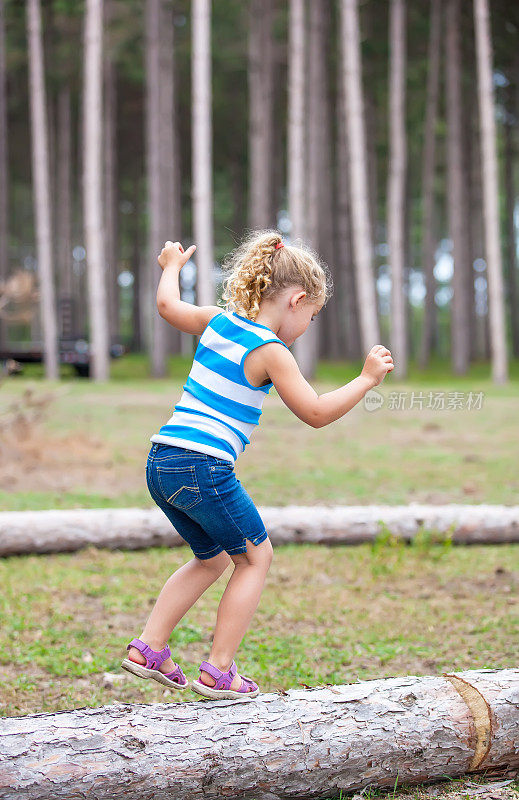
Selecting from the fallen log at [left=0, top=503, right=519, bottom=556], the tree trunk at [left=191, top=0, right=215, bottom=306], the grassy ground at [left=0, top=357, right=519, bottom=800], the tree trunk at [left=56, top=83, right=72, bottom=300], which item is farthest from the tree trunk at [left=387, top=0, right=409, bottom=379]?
the fallen log at [left=0, top=503, right=519, bottom=556]

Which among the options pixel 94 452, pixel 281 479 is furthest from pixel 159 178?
pixel 281 479

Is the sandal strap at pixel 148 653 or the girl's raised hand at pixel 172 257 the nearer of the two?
the sandal strap at pixel 148 653

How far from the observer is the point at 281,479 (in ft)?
26.4

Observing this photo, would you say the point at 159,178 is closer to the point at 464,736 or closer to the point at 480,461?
the point at 480,461

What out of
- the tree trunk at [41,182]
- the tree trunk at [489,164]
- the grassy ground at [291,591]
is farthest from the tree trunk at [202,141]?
the grassy ground at [291,591]

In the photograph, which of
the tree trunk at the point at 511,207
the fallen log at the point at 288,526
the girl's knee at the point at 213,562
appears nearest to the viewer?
the girl's knee at the point at 213,562

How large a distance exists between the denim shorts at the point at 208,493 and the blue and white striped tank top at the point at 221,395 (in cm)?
4

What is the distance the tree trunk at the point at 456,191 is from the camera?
21109mm

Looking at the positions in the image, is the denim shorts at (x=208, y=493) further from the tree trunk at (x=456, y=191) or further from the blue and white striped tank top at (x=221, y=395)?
the tree trunk at (x=456, y=191)

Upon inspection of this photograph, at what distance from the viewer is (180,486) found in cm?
276

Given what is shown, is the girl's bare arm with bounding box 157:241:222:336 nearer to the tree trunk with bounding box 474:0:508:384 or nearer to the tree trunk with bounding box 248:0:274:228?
the tree trunk with bounding box 474:0:508:384

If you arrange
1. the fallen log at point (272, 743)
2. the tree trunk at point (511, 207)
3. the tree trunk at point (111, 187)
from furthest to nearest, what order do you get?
1. the tree trunk at point (511, 207)
2. the tree trunk at point (111, 187)
3. the fallen log at point (272, 743)

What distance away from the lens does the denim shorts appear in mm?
2734

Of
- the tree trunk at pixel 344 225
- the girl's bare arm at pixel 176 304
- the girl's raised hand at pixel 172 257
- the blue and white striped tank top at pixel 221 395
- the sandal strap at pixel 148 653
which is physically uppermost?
the tree trunk at pixel 344 225
